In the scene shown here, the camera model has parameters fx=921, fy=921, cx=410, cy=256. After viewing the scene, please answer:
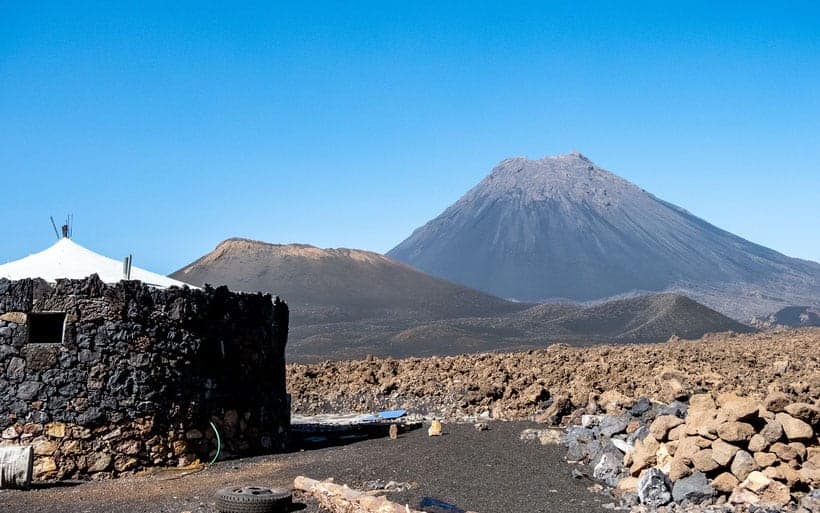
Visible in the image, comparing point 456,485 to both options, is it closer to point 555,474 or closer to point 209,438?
point 555,474

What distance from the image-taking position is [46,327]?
12695 millimetres

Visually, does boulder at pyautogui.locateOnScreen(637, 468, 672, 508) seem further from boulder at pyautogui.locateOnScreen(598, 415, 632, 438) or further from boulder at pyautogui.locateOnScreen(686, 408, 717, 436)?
boulder at pyautogui.locateOnScreen(598, 415, 632, 438)

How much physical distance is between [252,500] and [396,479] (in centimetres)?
225

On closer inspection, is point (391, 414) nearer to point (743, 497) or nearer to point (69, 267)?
point (69, 267)

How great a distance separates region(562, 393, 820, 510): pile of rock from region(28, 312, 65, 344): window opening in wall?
750 centimetres

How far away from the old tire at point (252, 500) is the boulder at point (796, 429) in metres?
5.59

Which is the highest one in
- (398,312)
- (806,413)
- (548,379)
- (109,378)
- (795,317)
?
(795,317)

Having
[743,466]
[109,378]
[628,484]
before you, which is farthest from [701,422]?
[109,378]

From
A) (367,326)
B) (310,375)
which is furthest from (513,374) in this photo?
(367,326)

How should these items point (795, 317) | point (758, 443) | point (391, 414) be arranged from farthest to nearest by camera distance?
point (795, 317)
point (391, 414)
point (758, 443)

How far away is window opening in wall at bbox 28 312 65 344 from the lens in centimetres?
1222

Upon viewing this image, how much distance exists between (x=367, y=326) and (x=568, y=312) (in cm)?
1776

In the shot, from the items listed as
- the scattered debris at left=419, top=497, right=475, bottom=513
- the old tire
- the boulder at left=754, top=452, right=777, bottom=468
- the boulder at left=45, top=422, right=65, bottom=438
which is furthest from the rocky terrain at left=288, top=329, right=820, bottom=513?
the boulder at left=45, top=422, right=65, bottom=438

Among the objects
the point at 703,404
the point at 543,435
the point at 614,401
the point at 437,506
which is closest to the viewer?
the point at 437,506
